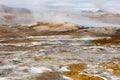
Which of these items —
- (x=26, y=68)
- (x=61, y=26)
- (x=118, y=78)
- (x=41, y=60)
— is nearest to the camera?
(x=118, y=78)

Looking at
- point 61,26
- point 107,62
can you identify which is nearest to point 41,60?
point 107,62

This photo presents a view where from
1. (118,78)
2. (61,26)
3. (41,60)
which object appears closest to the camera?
(118,78)

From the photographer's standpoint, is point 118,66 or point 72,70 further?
point 118,66

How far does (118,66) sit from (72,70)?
5.25m

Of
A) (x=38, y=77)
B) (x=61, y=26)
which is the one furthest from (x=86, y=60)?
(x=61, y=26)

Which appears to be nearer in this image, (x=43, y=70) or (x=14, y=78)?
(x=14, y=78)

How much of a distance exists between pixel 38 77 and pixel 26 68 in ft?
15.7

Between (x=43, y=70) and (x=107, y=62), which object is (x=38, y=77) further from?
(x=107, y=62)

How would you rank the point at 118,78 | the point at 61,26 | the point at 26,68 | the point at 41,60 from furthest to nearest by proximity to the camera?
the point at 61,26, the point at 41,60, the point at 26,68, the point at 118,78

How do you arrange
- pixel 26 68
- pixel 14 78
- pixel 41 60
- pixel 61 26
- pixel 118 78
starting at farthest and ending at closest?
pixel 61 26 < pixel 41 60 < pixel 26 68 < pixel 118 78 < pixel 14 78

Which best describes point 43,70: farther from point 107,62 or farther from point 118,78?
point 107,62

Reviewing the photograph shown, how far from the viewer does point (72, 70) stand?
29875 mm

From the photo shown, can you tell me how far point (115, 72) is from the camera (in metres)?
29.1

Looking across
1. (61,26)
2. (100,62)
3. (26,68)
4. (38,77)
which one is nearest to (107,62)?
(100,62)
